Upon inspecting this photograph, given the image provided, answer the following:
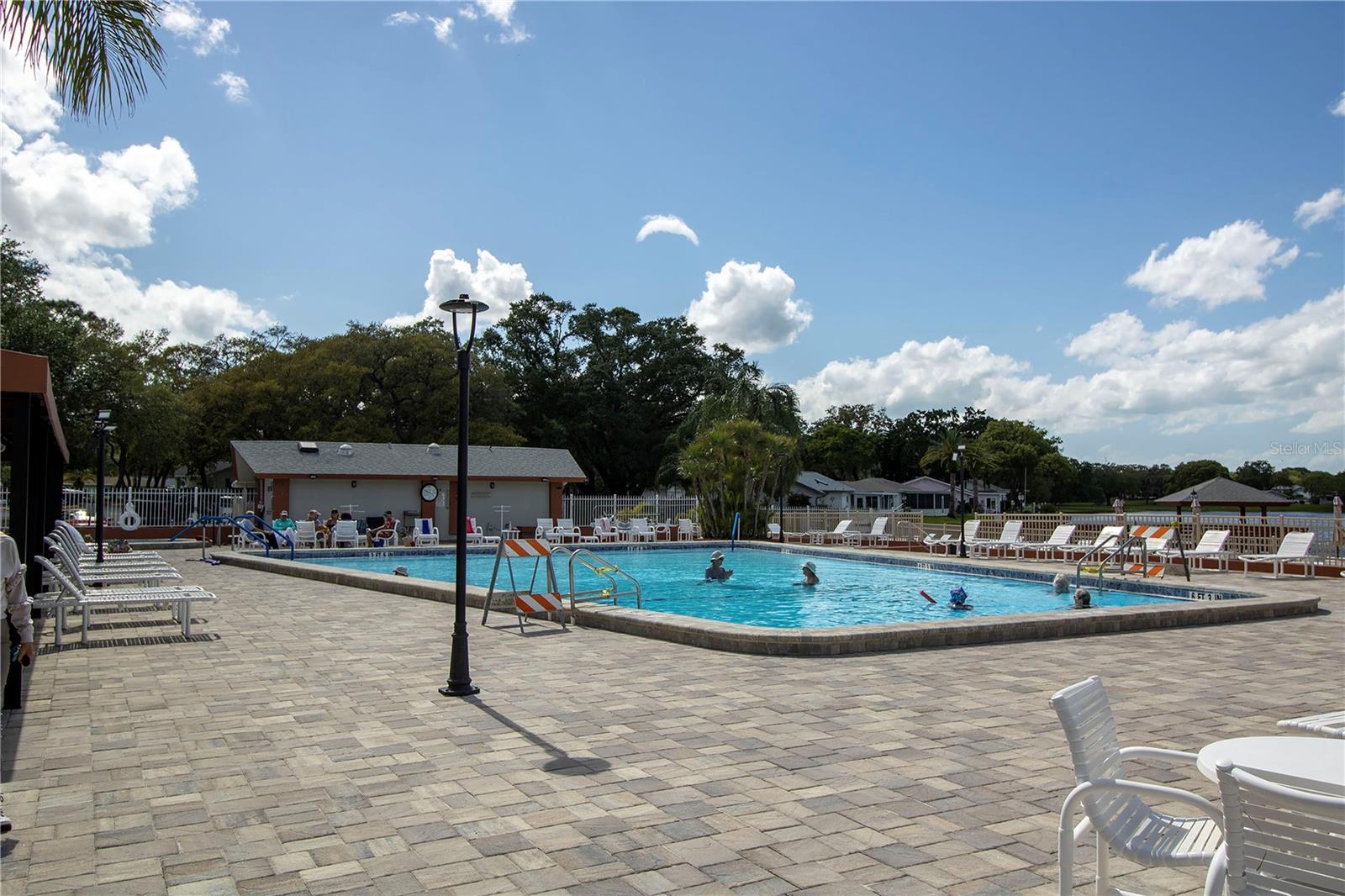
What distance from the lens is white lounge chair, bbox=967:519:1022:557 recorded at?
22953 millimetres

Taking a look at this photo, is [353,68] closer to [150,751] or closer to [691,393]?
[150,751]

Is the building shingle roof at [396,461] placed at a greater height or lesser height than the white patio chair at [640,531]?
greater

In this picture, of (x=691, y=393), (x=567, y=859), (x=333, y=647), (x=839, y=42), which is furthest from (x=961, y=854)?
(x=691, y=393)

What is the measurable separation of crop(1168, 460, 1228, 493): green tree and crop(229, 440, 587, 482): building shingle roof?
7637cm

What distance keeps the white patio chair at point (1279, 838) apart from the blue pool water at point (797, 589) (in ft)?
31.5

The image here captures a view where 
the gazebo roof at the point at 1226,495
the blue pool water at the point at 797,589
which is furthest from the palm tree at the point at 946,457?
the blue pool water at the point at 797,589

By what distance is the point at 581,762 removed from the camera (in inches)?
202

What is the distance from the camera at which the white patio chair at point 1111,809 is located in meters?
2.88

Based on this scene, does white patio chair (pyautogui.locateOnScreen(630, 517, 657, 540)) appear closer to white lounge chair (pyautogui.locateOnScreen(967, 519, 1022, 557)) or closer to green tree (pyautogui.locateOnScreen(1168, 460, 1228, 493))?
white lounge chair (pyautogui.locateOnScreen(967, 519, 1022, 557))

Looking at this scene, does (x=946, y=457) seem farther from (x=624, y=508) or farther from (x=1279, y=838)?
(x=1279, y=838)

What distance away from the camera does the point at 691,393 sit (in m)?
53.9

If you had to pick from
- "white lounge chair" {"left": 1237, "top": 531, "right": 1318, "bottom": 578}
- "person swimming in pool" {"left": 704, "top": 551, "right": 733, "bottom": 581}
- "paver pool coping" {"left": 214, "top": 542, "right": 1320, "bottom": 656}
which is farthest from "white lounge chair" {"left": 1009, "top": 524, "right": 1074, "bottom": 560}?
"paver pool coping" {"left": 214, "top": 542, "right": 1320, "bottom": 656}

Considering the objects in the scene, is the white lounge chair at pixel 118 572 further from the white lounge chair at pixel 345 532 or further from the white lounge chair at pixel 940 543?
the white lounge chair at pixel 940 543

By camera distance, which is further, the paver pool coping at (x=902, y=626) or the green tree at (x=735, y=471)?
the green tree at (x=735, y=471)
